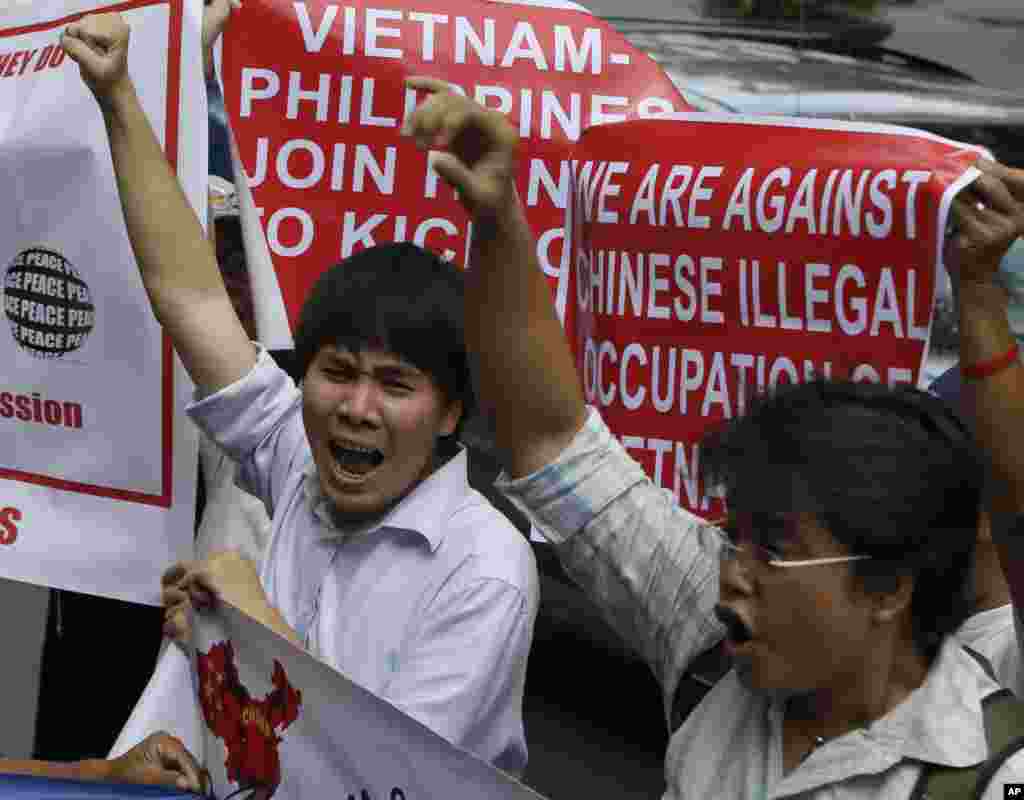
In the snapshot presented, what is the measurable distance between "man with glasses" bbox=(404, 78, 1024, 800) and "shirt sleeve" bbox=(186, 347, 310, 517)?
71cm

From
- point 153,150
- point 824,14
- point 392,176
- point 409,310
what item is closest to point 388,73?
point 392,176

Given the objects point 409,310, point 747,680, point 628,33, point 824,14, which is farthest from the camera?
point 824,14

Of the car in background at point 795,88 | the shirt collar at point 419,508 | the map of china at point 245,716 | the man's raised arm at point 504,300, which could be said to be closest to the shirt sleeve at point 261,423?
the shirt collar at point 419,508

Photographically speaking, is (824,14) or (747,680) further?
(824,14)

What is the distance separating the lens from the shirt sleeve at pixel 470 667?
7.67ft

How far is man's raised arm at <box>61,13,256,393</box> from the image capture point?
275cm

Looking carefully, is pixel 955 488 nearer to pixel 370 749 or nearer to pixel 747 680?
pixel 747 680

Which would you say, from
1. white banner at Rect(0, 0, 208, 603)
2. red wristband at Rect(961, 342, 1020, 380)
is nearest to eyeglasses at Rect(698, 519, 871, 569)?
red wristband at Rect(961, 342, 1020, 380)

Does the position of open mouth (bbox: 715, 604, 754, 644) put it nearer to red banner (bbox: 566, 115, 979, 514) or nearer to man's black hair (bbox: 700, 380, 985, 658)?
man's black hair (bbox: 700, 380, 985, 658)

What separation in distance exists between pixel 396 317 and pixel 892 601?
838 mm

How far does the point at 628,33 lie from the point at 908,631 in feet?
17.6

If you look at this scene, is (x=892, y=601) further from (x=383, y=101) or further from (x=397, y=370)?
(x=383, y=101)

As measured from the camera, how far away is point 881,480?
1.90 meters

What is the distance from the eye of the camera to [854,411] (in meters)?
1.95
